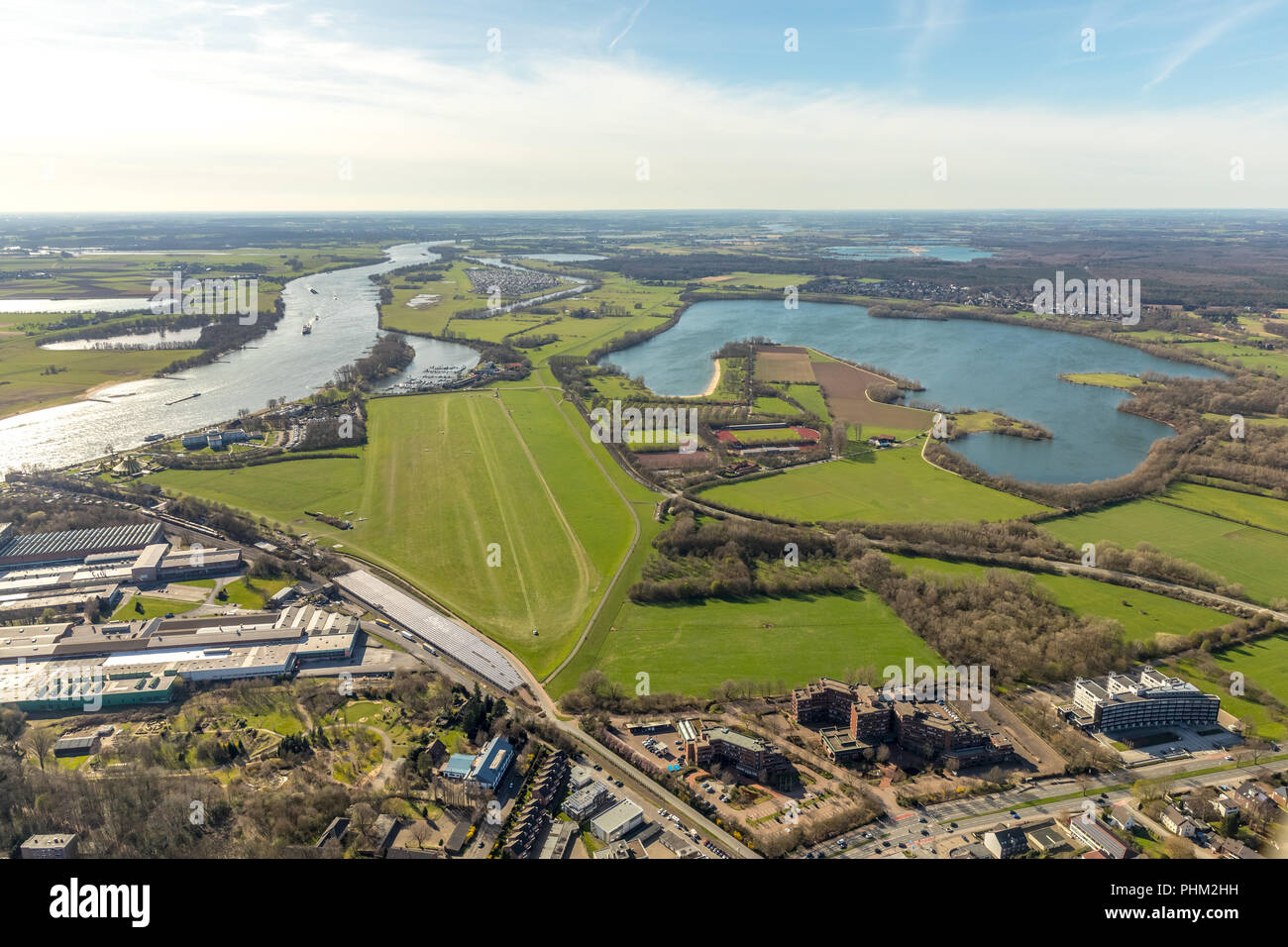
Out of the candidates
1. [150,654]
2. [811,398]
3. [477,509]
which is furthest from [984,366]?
[150,654]

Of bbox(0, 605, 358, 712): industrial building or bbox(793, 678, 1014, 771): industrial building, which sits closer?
bbox(793, 678, 1014, 771): industrial building

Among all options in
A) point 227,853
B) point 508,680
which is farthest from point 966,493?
point 227,853

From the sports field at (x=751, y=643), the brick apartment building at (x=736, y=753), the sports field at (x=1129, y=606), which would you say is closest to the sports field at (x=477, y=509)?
the sports field at (x=751, y=643)

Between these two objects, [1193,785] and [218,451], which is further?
[218,451]

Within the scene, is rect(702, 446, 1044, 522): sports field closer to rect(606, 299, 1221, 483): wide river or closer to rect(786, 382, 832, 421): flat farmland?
rect(606, 299, 1221, 483): wide river

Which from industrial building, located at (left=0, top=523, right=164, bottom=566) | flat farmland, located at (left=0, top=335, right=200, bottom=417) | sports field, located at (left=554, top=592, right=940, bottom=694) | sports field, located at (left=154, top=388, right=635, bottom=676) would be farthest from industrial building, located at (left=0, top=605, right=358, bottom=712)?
flat farmland, located at (left=0, top=335, right=200, bottom=417)

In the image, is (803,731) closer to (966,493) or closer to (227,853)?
(227,853)
